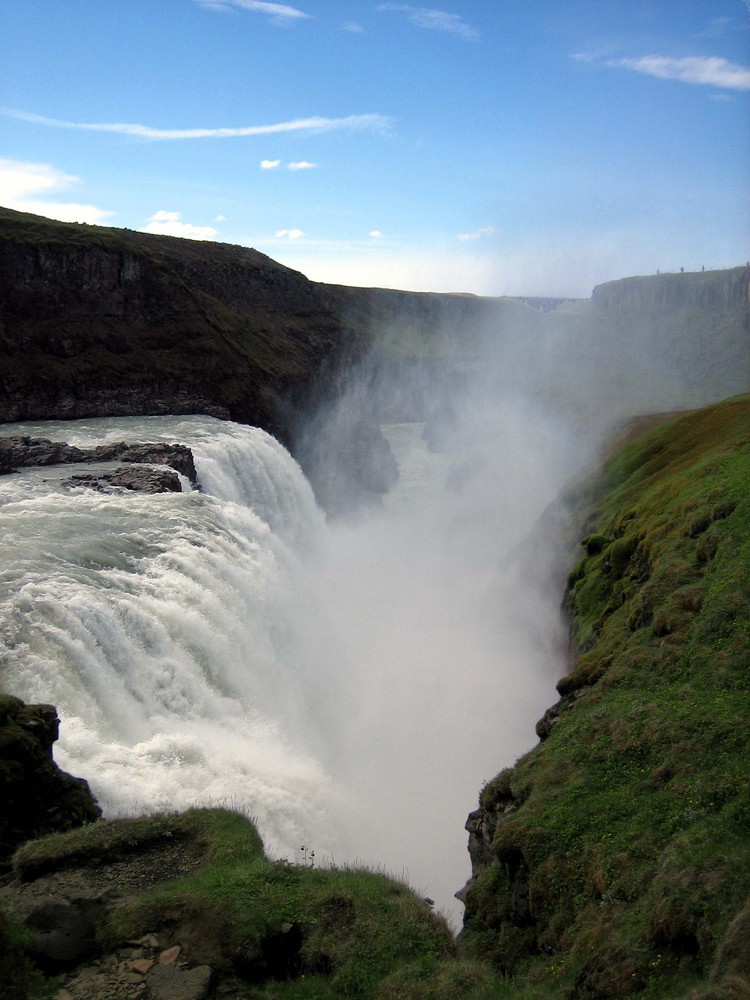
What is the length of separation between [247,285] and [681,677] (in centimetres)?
8523

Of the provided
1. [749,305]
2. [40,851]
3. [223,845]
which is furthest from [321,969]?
[749,305]

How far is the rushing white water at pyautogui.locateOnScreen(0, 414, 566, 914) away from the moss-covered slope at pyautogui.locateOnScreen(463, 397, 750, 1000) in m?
4.56

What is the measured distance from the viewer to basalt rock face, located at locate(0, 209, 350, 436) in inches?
2169

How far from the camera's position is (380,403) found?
10588 centimetres

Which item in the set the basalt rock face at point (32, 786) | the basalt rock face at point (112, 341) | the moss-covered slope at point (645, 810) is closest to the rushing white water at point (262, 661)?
the basalt rock face at point (32, 786)

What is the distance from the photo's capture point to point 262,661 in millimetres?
25312

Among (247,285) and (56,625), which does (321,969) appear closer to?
(56,625)

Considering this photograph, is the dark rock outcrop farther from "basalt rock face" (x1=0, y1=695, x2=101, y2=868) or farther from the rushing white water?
"basalt rock face" (x1=0, y1=695, x2=101, y2=868)

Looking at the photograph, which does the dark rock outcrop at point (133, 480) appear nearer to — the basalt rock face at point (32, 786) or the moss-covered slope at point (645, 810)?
the moss-covered slope at point (645, 810)

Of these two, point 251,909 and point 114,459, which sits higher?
point 114,459

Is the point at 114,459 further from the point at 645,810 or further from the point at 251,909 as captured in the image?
the point at 645,810

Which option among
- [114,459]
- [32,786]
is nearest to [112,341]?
[114,459]

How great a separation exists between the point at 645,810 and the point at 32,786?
959 cm

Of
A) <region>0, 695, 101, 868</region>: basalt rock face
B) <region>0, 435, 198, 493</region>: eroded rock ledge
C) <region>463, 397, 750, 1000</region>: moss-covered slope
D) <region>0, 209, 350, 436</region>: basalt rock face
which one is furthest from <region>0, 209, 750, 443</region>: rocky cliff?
<region>463, 397, 750, 1000</region>: moss-covered slope
